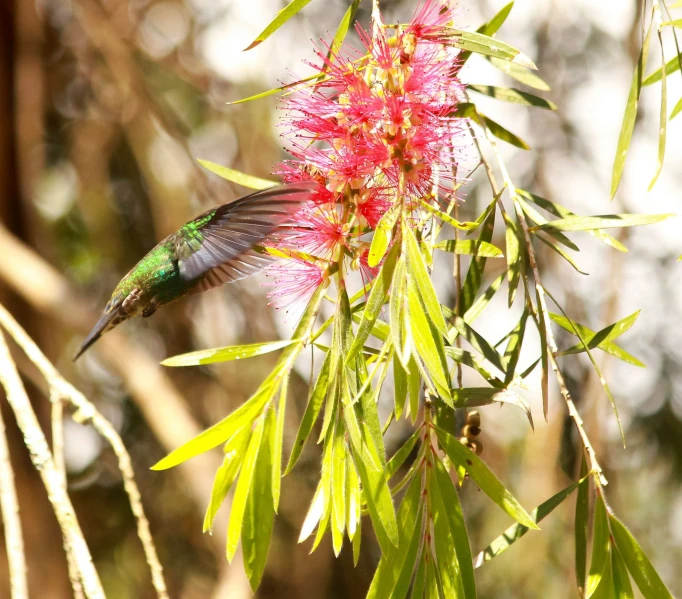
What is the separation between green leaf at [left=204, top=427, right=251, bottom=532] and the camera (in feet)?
2.37

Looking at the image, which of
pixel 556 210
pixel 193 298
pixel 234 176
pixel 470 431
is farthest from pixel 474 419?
pixel 193 298

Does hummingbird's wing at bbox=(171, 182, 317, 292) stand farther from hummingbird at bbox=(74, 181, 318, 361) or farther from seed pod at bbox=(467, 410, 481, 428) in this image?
seed pod at bbox=(467, 410, 481, 428)

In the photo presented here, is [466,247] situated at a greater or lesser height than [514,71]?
lesser

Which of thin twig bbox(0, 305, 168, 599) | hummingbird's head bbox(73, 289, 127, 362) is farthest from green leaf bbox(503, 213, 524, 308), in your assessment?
hummingbird's head bbox(73, 289, 127, 362)

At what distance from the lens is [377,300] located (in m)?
0.63

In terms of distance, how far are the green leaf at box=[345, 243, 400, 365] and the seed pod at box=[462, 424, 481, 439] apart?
6.9 inches

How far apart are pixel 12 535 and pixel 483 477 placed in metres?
0.39

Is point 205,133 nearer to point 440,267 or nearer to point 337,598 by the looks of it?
point 440,267

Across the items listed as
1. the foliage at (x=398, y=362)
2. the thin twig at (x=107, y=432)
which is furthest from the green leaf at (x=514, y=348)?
the thin twig at (x=107, y=432)

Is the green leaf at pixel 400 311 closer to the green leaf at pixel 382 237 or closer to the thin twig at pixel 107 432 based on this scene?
the green leaf at pixel 382 237

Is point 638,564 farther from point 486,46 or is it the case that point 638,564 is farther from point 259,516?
point 486,46

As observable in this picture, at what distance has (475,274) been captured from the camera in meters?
0.84

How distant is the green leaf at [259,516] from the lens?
27.0 inches

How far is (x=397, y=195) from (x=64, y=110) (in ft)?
9.58
